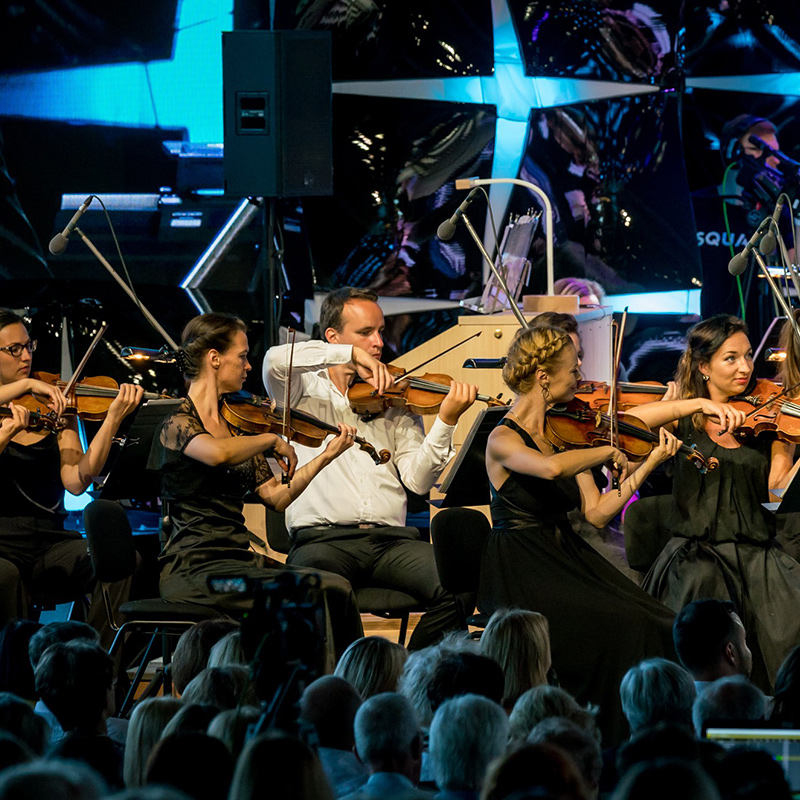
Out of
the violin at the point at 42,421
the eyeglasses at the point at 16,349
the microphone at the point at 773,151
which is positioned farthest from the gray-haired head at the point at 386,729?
the microphone at the point at 773,151

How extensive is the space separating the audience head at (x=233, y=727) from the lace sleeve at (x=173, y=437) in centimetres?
160

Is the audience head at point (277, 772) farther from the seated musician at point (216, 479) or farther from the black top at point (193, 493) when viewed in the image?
the black top at point (193, 493)

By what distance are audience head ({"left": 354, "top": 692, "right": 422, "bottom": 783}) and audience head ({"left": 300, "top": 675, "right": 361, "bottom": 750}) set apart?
16cm

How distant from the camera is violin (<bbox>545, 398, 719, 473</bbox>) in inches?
150

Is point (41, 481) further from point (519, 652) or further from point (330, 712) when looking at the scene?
point (330, 712)

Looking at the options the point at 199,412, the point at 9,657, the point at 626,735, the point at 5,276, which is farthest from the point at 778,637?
the point at 5,276

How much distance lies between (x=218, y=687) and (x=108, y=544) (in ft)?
4.01

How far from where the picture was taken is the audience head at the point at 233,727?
2145 millimetres

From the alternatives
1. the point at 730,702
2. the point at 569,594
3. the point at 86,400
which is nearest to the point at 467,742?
the point at 730,702

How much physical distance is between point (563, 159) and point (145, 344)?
244cm

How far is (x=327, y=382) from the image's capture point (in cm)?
440

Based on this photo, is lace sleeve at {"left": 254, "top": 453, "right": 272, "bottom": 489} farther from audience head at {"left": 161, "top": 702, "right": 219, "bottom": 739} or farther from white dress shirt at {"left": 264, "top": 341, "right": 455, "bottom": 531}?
audience head at {"left": 161, "top": 702, "right": 219, "bottom": 739}

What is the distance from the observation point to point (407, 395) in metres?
4.24

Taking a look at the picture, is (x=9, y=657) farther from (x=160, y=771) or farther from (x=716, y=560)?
(x=716, y=560)
